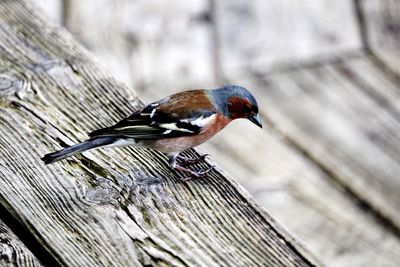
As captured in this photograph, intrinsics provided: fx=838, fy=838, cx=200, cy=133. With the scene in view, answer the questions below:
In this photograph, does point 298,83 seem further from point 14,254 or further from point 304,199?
point 14,254

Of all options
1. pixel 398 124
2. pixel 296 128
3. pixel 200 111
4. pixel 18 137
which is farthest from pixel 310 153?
pixel 18 137

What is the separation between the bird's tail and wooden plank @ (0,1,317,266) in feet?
0.18

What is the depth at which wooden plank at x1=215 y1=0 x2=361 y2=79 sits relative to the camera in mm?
4820

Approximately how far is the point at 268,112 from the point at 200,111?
172 cm

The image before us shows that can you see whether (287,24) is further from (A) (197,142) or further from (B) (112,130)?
(B) (112,130)

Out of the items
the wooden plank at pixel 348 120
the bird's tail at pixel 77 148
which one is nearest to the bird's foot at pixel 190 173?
the bird's tail at pixel 77 148

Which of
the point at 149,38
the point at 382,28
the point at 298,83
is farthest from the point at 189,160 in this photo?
the point at 382,28

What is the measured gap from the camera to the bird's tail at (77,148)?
213cm

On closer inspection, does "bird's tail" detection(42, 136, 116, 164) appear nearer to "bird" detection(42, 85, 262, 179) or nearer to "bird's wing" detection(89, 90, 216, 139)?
"bird" detection(42, 85, 262, 179)

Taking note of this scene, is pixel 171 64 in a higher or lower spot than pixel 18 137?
higher

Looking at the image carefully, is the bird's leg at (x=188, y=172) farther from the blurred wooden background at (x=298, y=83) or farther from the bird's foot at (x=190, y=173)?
the blurred wooden background at (x=298, y=83)

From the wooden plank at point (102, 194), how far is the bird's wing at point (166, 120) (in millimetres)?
62

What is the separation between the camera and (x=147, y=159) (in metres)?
2.39

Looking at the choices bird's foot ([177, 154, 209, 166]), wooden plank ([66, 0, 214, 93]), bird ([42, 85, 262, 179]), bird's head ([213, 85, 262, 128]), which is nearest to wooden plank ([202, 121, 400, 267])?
wooden plank ([66, 0, 214, 93])
